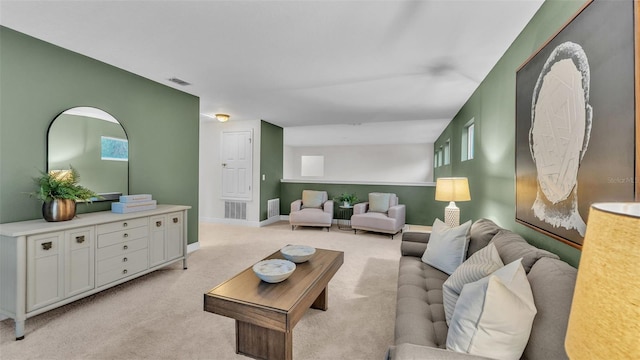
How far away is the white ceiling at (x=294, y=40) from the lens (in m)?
1.90

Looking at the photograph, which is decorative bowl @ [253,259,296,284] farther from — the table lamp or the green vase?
the table lamp

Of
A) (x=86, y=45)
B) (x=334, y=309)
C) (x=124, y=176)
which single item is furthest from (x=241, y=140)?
(x=334, y=309)

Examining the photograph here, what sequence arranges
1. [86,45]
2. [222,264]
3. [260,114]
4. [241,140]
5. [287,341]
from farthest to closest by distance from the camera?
[241,140] → [260,114] → [222,264] → [86,45] → [287,341]

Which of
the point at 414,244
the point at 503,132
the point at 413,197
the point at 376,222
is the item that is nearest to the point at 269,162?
the point at 376,222

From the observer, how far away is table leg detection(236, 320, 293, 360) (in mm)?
1599

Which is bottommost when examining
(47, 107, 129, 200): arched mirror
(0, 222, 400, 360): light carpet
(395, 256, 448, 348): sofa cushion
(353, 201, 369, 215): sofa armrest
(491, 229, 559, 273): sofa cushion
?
(0, 222, 400, 360): light carpet

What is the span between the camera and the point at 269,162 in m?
6.28

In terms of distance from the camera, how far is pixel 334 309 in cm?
232

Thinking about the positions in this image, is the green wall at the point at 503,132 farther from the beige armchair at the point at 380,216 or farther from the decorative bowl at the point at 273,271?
the decorative bowl at the point at 273,271

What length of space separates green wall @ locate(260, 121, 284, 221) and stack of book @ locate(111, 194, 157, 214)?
302 centimetres

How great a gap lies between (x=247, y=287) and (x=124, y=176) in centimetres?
239

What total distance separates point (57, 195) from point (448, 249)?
10.9 feet

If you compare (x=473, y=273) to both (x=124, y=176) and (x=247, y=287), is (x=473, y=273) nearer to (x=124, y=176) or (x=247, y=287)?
(x=247, y=287)

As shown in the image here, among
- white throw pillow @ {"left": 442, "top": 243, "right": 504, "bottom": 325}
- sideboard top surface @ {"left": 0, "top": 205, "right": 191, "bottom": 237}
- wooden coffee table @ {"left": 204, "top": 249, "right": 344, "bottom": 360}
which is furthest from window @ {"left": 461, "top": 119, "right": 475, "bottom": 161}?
sideboard top surface @ {"left": 0, "top": 205, "right": 191, "bottom": 237}
